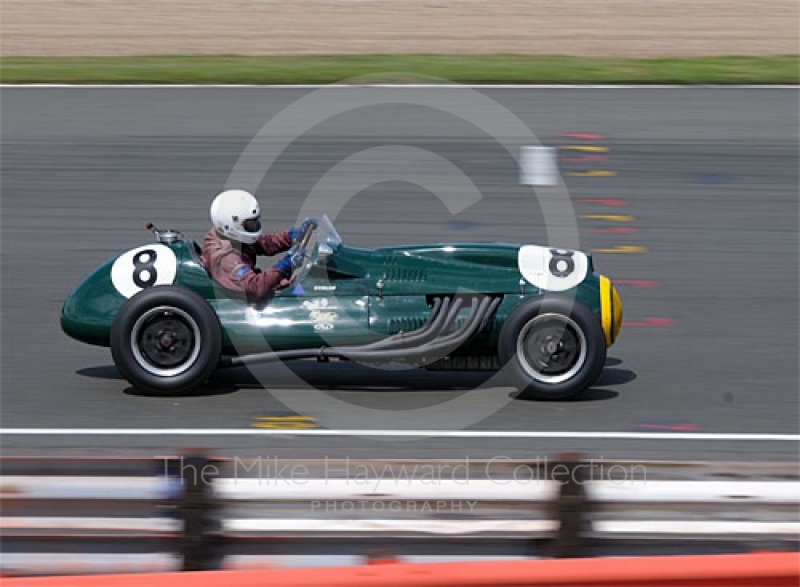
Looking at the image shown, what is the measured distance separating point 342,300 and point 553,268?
1.32 metres

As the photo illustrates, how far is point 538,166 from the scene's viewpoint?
14.1 m

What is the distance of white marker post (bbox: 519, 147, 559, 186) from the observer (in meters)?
13.7

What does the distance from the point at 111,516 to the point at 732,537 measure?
250cm

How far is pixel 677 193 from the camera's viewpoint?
13.4m

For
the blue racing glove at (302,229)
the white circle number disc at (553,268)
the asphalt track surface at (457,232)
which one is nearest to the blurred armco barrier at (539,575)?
the asphalt track surface at (457,232)

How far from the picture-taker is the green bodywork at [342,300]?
8.47 meters

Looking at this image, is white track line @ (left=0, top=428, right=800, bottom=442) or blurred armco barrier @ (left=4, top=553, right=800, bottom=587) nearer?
blurred armco barrier @ (left=4, top=553, right=800, bottom=587)

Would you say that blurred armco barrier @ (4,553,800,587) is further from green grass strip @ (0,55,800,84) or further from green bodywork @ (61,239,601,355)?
green grass strip @ (0,55,800,84)

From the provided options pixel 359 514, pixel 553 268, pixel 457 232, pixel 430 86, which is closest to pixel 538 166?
pixel 457 232

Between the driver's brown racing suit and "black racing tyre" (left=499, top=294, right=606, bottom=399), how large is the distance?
4.84 ft

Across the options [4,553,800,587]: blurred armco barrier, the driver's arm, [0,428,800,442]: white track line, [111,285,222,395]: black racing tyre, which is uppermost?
the driver's arm

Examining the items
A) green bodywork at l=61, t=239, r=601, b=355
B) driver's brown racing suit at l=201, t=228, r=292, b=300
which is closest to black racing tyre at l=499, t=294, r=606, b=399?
green bodywork at l=61, t=239, r=601, b=355

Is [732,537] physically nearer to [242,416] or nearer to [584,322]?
[584,322]

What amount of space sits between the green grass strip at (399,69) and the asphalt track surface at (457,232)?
554 millimetres
